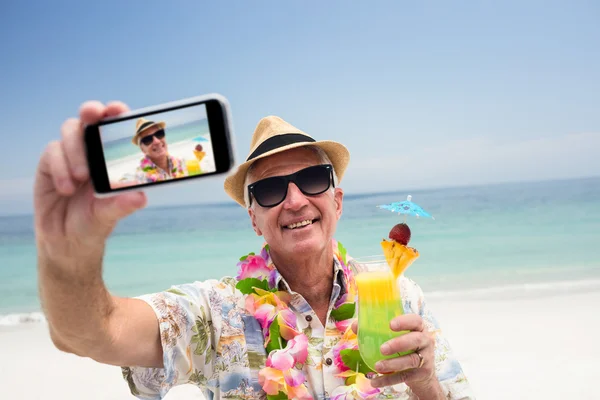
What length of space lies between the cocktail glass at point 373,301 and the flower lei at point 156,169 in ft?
3.50

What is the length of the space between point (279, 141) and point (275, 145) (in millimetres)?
29

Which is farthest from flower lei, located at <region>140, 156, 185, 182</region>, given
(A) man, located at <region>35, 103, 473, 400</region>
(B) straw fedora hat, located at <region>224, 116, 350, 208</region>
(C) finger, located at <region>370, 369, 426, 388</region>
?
(B) straw fedora hat, located at <region>224, 116, 350, 208</region>

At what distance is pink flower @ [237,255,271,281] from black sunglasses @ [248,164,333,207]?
277 mm

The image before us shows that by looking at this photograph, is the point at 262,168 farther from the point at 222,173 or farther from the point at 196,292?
the point at 222,173

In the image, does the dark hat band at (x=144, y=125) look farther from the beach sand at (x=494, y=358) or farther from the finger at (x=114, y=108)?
the beach sand at (x=494, y=358)

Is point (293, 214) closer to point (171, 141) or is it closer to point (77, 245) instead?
point (77, 245)

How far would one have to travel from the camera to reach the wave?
321 inches

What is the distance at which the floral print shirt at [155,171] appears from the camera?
109 centimetres

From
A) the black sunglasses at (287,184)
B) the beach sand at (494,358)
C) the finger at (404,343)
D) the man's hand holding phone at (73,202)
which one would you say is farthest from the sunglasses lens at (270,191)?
the beach sand at (494,358)

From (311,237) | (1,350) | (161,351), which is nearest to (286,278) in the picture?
(311,237)

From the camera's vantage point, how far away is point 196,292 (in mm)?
2250

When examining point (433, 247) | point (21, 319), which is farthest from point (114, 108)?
point (433, 247)

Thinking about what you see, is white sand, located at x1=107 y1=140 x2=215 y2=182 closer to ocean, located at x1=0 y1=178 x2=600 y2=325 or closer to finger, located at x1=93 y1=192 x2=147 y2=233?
finger, located at x1=93 y1=192 x2=147 y2=233

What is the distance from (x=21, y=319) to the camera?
8.41m
